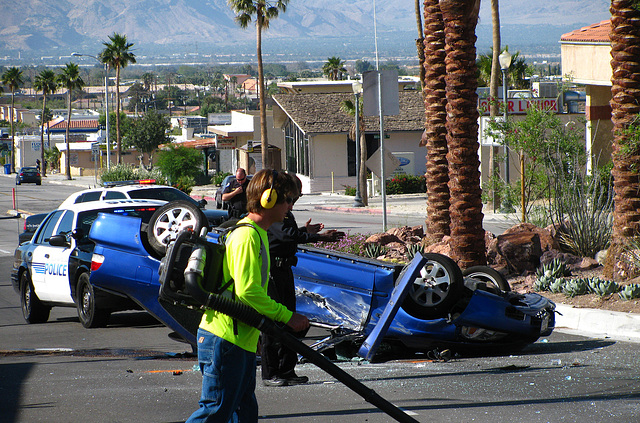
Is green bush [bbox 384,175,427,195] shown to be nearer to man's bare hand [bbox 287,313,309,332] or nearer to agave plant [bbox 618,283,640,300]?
agave plant [bbox 618,283,640,300]

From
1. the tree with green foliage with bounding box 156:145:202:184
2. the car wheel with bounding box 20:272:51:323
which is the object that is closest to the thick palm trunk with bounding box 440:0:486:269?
the car wheel with bounding box 20:272:51:323

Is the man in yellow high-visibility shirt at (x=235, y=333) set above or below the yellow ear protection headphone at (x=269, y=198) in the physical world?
below

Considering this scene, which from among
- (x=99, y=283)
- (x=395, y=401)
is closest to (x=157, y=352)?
(x=99, y=283)

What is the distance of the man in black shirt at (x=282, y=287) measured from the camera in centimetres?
648

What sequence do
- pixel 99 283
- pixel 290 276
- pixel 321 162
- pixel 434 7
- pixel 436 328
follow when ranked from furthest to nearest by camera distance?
pixel 321 162
pixel 434 7
pixel 99 283
pixel 436 328
pixel 290 276

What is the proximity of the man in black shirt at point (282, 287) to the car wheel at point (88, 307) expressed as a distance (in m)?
3.72

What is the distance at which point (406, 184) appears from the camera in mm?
40250

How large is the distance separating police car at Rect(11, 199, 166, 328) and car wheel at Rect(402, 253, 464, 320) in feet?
12.2

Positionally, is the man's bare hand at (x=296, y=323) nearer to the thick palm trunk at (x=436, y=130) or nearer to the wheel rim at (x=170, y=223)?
the wheel rim at (x=170, y=223)

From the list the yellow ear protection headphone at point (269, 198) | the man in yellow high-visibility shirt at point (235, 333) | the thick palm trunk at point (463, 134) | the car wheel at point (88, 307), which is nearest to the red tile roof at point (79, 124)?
the thick palm trunk at point (463, 134)

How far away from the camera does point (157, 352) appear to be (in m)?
8.35

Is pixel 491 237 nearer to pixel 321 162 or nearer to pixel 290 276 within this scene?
pixel 290 276

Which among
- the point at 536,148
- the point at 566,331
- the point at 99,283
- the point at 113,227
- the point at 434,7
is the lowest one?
the point at 566,331

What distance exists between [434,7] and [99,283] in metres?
8.04
